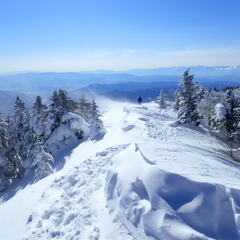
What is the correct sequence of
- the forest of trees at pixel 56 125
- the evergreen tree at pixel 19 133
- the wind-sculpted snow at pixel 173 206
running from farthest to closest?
the evergreen tree at pixel 19 133 < the forest of trees at pixel 56 125 < the wind-sculpted snow at pixel 173 206

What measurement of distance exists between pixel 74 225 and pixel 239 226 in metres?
5.03

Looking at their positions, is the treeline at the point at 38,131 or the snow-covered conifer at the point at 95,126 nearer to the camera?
the treeline at the point at 38,131

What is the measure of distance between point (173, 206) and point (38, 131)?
876 inches

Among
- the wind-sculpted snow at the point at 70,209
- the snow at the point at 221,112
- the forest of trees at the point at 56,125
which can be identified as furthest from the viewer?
the forest of trees at the point at 56,125

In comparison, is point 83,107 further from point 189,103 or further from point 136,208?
point 136,208

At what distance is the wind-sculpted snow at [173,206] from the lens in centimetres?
387

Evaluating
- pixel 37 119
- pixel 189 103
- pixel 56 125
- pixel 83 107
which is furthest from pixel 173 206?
pixel 83 107

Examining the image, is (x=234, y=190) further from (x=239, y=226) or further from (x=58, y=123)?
(x=58, y=123)

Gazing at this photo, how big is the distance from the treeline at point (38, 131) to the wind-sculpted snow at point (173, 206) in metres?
16.9

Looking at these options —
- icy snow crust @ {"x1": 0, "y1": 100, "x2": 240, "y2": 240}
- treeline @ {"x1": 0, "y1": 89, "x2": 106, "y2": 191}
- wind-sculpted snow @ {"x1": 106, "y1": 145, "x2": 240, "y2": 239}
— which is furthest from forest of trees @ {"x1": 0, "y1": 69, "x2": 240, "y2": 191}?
wind-sculpted snow @ {"x1": 106, "y1": 145, "x2": 240, "y2": 239}

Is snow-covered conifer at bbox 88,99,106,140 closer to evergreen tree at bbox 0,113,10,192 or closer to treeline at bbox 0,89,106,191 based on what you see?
treeline at bbox 0,89,106,191

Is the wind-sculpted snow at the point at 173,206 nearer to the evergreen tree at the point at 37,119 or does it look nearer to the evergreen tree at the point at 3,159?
the evergreen tree at the point at 37,119

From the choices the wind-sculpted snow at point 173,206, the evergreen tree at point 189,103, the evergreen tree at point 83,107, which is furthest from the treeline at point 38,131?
the wind-sculpted snow at point 173,206

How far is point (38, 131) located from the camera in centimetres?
2188
